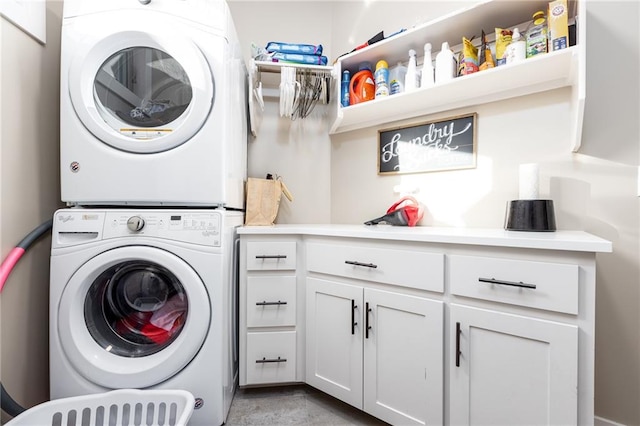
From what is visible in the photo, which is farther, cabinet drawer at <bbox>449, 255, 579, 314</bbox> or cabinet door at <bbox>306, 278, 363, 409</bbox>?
cabinet door at <bbox>306, 278, 363, 409</bbox>

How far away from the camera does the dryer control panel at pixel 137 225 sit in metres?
1.16

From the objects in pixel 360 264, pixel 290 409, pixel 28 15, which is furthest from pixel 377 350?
pixel 28 15

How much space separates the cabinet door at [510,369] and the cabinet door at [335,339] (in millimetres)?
404

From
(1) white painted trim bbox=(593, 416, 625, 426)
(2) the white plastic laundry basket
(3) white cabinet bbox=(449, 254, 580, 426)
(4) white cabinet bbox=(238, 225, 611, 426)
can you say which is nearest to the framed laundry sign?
(4) white cabinet bbox=(238, 225, 611, 426)

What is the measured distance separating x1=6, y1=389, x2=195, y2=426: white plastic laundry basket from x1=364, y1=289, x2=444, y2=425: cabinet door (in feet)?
2.48

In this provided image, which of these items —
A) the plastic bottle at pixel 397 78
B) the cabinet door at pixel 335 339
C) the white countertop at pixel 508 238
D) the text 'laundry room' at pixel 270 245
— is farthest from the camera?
the plastic bottle at pixel 397 78

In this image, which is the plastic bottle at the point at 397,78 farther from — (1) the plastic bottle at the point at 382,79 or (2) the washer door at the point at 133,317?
(2) the washer door at the point at 133,317

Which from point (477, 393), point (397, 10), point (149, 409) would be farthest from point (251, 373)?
point (397, 10)

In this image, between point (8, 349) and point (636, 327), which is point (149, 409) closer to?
point (8, 349)

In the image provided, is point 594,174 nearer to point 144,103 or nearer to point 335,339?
point 335,339

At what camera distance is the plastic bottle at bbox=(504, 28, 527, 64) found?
3.87 feet

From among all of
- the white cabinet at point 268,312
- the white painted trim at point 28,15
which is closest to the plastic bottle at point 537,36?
the white cabinet at point 268,312

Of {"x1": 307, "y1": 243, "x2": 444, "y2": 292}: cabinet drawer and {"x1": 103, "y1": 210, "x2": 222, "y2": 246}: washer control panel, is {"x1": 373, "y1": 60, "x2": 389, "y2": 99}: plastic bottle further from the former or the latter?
{"x1": 103, "y1": 210, "x2": 222, "y2": 246}: washer control panel

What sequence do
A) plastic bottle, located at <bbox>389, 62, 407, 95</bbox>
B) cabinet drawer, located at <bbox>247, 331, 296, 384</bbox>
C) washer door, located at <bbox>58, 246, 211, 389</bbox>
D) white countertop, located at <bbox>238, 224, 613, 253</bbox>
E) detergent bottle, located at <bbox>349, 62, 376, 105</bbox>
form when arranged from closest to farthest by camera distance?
white countertop, located at <bbox>238, 224, 613, 253</bbox>, washer door, located at <bbox>58, 246, 211, 389</bbox>, cabinet drawer, located at <bbox>247, 331, 296, 384</bbox>, plastic bottle, located at <bbox>389, 62, 407, 95</bbox>, detergent bottle, located at <bbox>349, 62, 376, 105</bbox>
